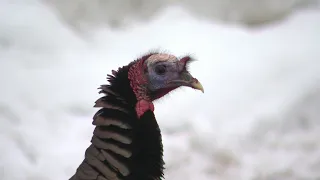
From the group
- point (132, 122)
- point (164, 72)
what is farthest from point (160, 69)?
point (132, 122)

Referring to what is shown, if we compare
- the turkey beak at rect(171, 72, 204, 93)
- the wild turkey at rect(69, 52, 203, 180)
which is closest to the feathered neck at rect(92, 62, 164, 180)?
the wild turkey at rect(69, 52, 203, 180)

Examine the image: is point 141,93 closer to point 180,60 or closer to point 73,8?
point 180,60

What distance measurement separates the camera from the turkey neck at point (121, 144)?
3.45 feet

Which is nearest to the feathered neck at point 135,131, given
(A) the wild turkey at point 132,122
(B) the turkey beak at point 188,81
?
(A) the wild turkey at point 132,122

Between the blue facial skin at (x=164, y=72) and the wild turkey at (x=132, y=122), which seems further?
the blue facial skin at (x=164, y=72)

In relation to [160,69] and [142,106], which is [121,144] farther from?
[160,69]

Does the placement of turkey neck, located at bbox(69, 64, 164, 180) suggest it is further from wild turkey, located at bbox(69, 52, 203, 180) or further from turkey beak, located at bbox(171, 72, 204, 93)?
A: turkey beak, located at bbox(171, 72, 204, 93)

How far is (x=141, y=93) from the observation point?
116cm

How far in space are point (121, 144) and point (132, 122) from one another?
0.06 m

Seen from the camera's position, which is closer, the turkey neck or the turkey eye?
the turkey neck

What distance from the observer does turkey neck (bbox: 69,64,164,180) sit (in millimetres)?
1053

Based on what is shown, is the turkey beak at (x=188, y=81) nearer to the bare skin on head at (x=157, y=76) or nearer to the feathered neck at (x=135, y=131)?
the bare skin on head at (x=157, y=76)

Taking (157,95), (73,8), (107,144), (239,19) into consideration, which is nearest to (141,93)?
(157,95)

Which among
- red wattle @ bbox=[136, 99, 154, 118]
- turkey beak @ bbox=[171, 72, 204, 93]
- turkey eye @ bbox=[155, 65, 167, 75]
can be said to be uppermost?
turkey eye @ bbox=[155, 65, 167, 75]
